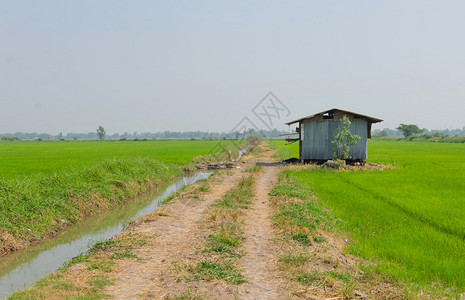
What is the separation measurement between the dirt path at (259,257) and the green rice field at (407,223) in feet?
4.95

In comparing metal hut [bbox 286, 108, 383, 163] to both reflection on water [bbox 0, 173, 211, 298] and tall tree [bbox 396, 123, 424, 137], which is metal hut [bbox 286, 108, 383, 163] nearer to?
reflection on water [bbox 0, 173, 211, 298]

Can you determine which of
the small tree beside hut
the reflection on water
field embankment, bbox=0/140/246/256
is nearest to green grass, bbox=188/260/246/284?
the reflection on water

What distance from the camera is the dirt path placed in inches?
155

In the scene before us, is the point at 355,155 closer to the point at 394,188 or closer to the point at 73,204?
the point at 394,188

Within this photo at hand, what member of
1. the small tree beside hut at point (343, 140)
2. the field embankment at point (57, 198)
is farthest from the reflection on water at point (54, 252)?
the small tree beside hut at point (343, 140)

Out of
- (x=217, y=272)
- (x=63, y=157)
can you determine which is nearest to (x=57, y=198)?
(x=217, y=272)

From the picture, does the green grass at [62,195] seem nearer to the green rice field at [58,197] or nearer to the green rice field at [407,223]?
the green rice field at [58,197]

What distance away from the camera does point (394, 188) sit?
37.7 feet

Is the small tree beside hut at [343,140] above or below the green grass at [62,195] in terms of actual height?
above

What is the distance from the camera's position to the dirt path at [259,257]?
3928 mm

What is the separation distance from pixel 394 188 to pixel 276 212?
5.87 metres

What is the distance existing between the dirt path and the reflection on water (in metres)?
3.25

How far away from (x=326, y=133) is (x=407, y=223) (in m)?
13.3

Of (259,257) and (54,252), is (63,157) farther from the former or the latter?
(259,257)
